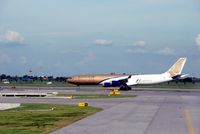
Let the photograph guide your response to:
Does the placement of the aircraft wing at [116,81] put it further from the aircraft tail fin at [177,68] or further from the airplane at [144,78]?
the aircraft tail fin at [177,68]

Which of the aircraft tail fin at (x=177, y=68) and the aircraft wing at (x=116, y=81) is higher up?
the aircraft tail fin at (x=177, y=68)

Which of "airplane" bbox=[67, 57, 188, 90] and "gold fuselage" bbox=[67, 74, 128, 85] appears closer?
"airplane" bbox=[67, 57, 188, 90]

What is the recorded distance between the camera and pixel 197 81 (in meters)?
158

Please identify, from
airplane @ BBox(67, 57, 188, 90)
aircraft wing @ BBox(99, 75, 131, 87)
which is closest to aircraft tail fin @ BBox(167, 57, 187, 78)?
airplane @ BBox(67, 57, 188, 90)

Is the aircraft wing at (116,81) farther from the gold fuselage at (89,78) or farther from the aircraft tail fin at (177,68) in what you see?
the aircraft tail fin at (177,68)

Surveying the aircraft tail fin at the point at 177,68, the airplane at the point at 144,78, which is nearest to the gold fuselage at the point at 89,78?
the airplane at the point at 144,78

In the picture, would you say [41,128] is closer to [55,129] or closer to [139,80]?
[55,129]

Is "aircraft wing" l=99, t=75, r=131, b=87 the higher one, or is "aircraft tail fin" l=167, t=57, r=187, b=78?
"aircraft tail fin" l=167, t=57, r=187, b=78

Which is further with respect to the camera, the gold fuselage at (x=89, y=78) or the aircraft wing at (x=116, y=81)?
the gold fuselage at (x=89, y=78)

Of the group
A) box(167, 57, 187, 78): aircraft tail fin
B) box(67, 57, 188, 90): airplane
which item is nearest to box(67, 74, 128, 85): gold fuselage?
box(67, 57, 188, 90): airplane

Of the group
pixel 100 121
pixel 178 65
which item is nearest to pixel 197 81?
pixel 178 65

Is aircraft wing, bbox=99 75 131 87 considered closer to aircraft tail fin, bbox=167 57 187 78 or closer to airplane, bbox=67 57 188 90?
airplane, bbox=67 57 188 90

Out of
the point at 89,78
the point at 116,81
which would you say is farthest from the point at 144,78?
the point at 89,78

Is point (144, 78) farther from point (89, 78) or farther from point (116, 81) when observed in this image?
point (89, 78)
